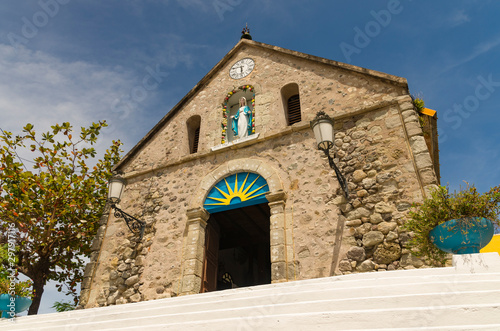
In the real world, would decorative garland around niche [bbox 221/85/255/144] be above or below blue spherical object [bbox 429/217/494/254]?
above

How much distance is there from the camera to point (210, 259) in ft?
23.6

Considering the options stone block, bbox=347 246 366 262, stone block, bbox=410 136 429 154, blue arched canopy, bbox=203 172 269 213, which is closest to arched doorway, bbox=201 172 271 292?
blue arched canopy, bbox=203 172 269 213

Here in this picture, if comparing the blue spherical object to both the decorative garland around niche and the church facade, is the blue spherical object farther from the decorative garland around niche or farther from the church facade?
the decorative garland around niche

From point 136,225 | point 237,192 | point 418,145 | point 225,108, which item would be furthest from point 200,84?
point 418,145

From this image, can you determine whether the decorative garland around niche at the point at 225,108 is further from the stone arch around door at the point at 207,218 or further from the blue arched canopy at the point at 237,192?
the blue arched canopy at the point at 237,192

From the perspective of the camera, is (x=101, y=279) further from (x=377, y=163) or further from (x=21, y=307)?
(x=377, y=163)

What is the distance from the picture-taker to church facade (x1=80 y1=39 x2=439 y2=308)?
562 cm

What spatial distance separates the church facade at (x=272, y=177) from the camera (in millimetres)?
5617

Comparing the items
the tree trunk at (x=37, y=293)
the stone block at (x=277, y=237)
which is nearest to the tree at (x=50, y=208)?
the tree trunk at (x=37, y=293)

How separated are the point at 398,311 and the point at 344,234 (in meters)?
2.95

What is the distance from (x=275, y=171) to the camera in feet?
22.4

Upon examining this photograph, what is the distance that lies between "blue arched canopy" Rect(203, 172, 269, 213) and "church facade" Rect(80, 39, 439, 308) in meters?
0.02

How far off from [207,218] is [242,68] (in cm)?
416

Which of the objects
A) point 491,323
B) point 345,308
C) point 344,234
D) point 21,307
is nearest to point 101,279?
point 21,307
